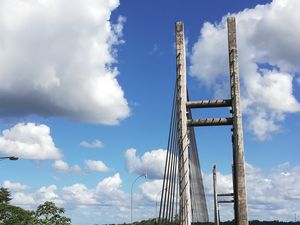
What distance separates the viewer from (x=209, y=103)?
62.4 ft

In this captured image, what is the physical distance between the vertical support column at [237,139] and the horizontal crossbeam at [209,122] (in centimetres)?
42

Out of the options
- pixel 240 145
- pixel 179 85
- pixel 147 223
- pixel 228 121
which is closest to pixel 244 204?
pixel 240 145

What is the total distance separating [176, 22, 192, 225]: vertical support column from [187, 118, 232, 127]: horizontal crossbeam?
18.6 inches

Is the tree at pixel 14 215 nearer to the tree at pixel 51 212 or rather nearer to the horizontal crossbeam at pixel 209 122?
the tree at pixel 51 212

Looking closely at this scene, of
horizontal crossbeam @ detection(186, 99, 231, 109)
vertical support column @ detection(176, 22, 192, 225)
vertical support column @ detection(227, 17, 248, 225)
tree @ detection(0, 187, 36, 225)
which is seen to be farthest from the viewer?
tree @ detection(0, 187, 36, 225)

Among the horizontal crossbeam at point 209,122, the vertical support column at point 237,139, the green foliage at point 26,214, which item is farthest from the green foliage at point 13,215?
the vertical support column at point 237,139

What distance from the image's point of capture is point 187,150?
18.3 m

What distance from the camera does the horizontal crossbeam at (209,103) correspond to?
716 inches

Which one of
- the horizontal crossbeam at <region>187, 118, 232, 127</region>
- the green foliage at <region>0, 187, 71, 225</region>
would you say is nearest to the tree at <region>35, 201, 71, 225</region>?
the green foliage at <region>0, 187, 71, 225</region>

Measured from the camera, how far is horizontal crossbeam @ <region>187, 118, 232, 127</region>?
18.2 meters

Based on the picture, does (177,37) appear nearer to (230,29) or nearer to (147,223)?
(230,29)

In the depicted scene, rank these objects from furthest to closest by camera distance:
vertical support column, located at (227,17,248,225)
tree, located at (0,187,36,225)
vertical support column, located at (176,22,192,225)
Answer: tree, located at (0,187,36,225) < vertical support column, located at (176,22,192,225) < vertical support column, located at (227,17,248,225)

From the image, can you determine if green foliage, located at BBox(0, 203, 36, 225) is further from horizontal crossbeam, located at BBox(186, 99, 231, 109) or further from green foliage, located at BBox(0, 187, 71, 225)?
horizontal crossbeam, located at BBox(186, 99, 231, 109)

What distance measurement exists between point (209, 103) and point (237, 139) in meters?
2.23
